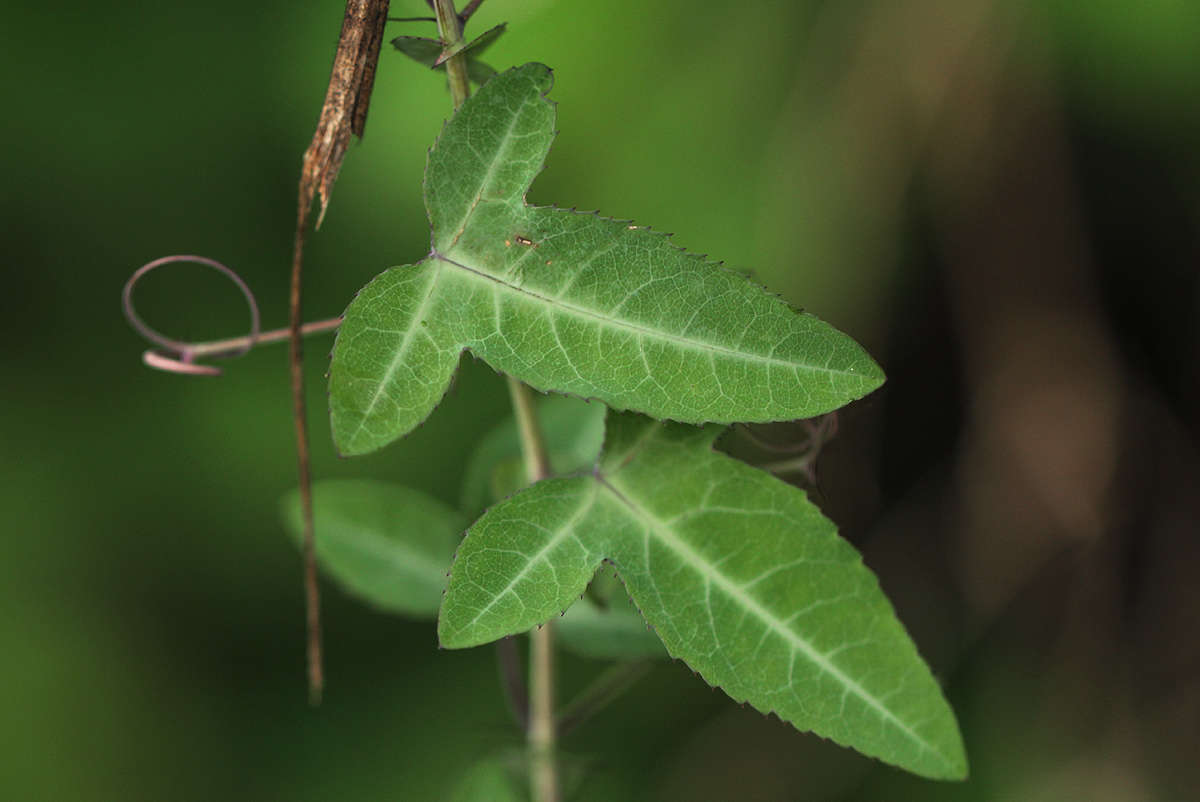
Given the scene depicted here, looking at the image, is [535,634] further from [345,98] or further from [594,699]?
[345,98]

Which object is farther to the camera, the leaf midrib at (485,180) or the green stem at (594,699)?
the green stem at (594,699)

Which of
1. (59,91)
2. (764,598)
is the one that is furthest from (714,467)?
(59,91)

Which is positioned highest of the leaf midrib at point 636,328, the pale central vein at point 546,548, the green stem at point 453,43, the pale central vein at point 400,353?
the green stem at point 453,43

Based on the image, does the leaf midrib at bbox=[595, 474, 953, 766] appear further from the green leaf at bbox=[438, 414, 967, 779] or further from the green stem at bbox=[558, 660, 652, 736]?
the green stem at bbox=[558, 660, 652, 736]

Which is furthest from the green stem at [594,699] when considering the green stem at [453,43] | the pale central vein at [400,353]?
the green stem at [453,43]

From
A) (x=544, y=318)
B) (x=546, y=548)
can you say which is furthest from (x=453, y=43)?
(x=546, y=548)

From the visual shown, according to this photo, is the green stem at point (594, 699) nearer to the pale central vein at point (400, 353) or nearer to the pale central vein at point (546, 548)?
the pale central vein at point (546, 548)

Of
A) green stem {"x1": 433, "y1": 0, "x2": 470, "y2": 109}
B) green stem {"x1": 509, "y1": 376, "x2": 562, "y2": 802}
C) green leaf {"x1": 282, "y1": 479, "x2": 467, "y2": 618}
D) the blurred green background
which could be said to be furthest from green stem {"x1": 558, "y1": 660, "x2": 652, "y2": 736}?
green stem {"x1": 433, "y1": 0, "x2": 470, "y2": 109}
